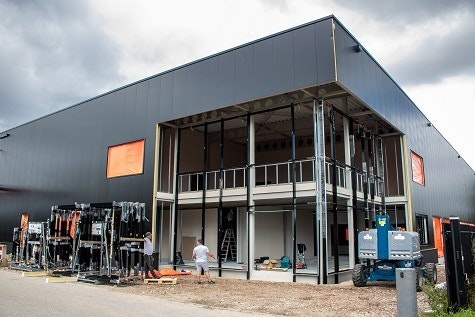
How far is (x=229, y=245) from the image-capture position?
72.6 feet

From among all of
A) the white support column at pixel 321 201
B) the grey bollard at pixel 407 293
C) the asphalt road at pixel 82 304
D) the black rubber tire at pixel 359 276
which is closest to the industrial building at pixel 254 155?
the white support column at pixel 321 201

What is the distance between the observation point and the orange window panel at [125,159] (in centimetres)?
2009

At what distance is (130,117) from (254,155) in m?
6.58

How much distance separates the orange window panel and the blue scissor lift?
10954 millimetres

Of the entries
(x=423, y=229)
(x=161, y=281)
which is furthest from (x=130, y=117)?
(x=423, y=229)

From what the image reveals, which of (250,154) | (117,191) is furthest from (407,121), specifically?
(117,191)

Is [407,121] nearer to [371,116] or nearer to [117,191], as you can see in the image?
[371,116]

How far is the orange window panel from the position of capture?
20.1 meters

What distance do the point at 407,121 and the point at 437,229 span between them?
8.35 meters

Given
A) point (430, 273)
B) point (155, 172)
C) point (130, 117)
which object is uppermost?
point (130, 117)

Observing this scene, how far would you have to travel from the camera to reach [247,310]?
961 centimetres

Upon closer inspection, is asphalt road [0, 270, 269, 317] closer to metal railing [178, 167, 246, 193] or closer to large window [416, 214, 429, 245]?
metal railing [178, 167, 246, 193]

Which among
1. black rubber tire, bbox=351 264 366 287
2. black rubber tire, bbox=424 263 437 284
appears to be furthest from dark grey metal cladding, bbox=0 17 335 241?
black rubber tire, bbox=424 263 437 284

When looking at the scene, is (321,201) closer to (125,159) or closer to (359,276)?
(359,276)
